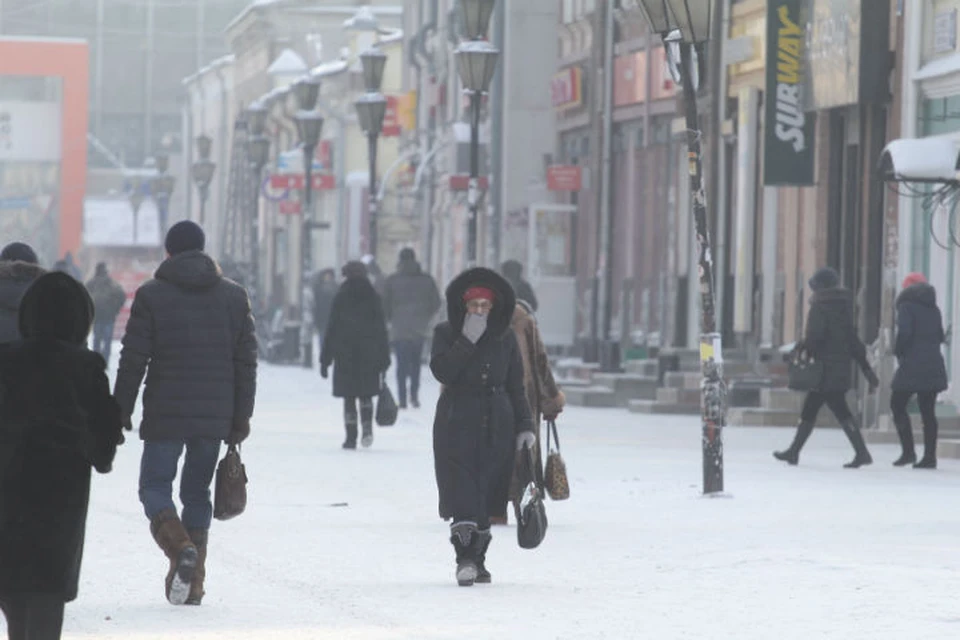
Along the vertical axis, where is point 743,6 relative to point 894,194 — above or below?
above

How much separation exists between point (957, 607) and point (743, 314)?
22363 millimetres

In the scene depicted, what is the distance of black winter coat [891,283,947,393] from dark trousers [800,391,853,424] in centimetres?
41

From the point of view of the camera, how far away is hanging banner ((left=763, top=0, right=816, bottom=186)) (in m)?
31.0

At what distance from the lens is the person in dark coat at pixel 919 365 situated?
2142cm

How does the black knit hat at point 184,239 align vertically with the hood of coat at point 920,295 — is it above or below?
above

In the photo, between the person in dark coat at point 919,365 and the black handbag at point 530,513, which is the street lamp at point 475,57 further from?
the black handbag at point 530,513

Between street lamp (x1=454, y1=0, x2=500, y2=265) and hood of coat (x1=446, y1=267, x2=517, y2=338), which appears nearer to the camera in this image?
hood of coat (x1=446, y1=267, x2=517, y2=338)

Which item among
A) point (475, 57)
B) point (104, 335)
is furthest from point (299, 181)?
point (475, 57)

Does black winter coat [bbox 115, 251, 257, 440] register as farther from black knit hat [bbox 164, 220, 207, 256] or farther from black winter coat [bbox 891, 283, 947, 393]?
black winter coat [bbox 891, 283, 947, 393]

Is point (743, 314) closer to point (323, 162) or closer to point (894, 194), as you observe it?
point (894, 194)

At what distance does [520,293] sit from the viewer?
107ft

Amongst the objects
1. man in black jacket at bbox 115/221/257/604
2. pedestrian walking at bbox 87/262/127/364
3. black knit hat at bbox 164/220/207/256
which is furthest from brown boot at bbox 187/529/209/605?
pedestrian walking at bbox 87/262/127/364

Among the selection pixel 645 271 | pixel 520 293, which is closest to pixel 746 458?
pixel 520 293

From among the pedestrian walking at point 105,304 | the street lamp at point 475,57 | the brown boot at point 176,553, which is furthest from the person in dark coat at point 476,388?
the pedestrian walking at point 105,304
